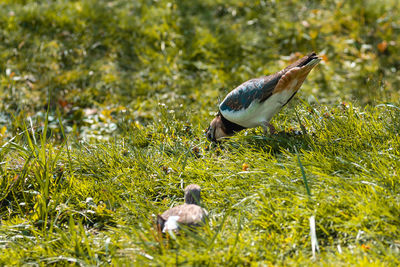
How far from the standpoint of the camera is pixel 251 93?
3826 millimetres

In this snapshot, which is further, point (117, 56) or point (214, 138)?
point (117, 56)

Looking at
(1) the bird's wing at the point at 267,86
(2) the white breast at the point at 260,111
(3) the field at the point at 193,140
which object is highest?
(1) the bird's wing at the point at 267,86

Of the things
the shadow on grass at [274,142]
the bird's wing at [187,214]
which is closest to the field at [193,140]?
the shadow on grass at [274,142]

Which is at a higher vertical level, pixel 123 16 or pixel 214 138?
pixel 123 16

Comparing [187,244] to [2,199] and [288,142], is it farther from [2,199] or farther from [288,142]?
[2,199]

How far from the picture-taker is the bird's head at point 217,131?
4.04 m

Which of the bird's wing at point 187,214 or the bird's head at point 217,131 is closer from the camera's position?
the bird's wing at point 187,214

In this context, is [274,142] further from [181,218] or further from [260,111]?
[181,218]

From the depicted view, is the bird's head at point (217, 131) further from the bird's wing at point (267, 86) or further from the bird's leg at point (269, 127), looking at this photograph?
the bird's leg at point (269, 127)

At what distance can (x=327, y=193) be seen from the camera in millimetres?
2900

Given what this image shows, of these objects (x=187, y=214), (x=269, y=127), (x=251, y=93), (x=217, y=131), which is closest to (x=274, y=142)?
(x=269, y=127)

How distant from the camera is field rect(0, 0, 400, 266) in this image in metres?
2.72

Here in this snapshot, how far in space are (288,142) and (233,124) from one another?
64 centimetres

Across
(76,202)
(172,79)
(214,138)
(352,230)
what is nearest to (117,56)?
(172,79)
